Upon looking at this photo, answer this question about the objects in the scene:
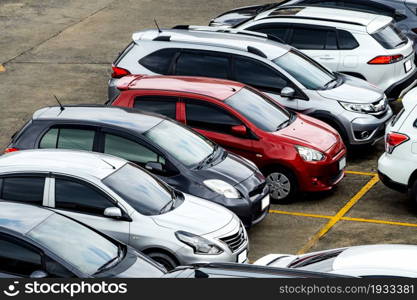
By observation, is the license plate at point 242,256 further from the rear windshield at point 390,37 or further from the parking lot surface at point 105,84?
the rear windshield at point 390,37

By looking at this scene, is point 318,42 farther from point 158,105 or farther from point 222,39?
point 158,105

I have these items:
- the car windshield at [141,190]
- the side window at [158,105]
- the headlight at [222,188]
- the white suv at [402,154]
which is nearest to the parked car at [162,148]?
the headlight at [222,188]

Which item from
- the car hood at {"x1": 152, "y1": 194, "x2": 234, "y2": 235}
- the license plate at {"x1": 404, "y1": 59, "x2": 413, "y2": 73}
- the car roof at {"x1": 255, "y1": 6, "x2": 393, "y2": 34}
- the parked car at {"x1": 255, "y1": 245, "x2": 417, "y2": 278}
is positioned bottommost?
the license plate at {"x1": 404, "y1": 59, "x2": 413, "y2": 73}

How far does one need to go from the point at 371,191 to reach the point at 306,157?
1384 mm

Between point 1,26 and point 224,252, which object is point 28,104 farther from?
point 224,252

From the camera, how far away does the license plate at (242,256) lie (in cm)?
1252

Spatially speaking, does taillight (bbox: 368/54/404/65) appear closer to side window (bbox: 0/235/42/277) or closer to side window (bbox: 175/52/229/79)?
side window (bbox: 175/52/229/79)

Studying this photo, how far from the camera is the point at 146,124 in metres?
14.2

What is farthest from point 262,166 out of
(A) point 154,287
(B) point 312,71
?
(A) point 154,287

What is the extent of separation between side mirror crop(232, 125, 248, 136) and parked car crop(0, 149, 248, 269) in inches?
100

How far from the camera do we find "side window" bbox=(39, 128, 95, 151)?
14.1m

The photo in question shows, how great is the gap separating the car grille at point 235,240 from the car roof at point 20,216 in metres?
2.34

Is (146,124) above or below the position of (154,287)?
below

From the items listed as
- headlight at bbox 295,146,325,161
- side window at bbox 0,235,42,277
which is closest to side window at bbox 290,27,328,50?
headlight at bbox 295,146,325,161
